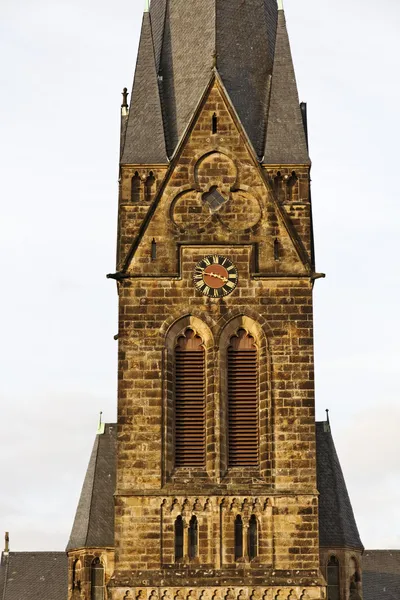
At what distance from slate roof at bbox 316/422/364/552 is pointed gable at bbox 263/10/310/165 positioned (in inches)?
335

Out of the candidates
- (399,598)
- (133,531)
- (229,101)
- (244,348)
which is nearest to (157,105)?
(229,101)

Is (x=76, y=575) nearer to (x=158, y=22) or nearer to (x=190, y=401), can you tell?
(x=190, y=401)

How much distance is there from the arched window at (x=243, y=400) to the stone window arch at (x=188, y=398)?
0.69 metres

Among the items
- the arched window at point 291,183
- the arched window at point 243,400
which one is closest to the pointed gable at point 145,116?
the arched window at point 291,183

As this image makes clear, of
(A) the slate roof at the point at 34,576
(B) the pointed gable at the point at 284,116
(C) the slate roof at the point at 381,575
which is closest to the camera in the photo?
(B) the pointed gable at the point at 284,116

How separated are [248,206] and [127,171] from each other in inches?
152

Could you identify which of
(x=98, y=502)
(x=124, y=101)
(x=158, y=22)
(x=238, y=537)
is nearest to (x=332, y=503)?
(x=238, y=537)

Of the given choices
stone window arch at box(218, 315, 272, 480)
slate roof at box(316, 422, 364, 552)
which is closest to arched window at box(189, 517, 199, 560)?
stone window arch at box(218, 315, 272, 480)

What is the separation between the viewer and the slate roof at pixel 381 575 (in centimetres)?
6988

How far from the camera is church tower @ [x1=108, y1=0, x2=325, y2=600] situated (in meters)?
52.4

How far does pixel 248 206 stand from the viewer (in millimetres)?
55688

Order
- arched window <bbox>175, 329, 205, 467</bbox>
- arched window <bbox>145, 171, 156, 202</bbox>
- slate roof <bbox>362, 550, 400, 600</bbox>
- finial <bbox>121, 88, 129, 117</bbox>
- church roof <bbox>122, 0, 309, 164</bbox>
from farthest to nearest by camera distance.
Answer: slate roof <bbox>362, 550, 400, 600</bbox>
finial <bbox>121, 88, 129, 117</bbox>
church roof <bbox>122, 0, 309, 164</bbox>
arched window <bbox>145, 171, 156, 202</bbox>
arched window <bbox>175, 329, 205, 467</bbox>

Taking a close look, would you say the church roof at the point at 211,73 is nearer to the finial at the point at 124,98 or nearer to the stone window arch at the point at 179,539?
the finial at the point at 124,98

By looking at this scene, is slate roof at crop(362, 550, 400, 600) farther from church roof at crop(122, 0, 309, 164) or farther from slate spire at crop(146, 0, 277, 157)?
slate spire at crop(146, 0, 277, 157)
